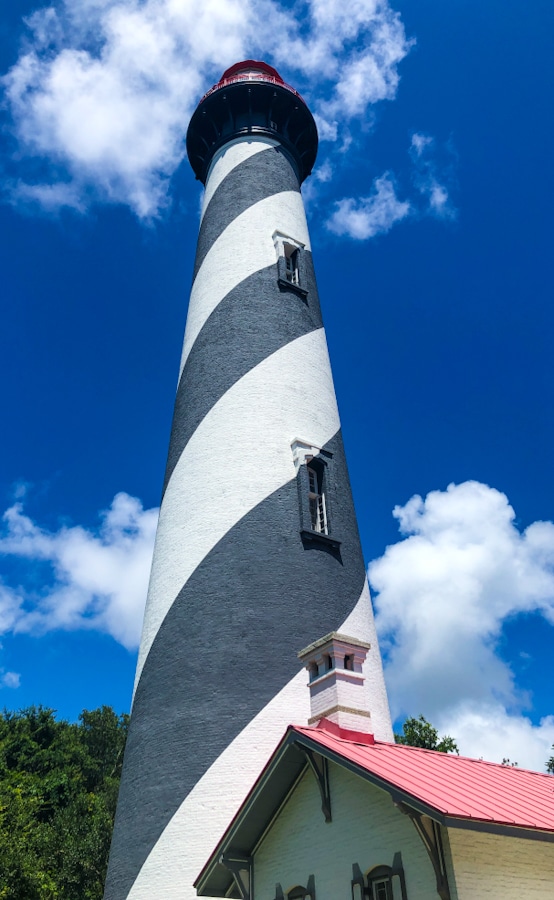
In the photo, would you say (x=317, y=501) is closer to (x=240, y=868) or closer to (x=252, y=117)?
(x=240, y=868)

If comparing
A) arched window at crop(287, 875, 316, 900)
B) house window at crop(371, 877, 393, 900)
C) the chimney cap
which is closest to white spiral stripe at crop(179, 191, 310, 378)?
the chimney cap

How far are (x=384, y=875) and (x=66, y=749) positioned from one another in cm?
3080

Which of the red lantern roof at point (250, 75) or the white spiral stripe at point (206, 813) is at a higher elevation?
the red lantern roof at point (250, 75)

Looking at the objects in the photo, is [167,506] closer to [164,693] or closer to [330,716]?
[164,693]

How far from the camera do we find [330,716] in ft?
26.7

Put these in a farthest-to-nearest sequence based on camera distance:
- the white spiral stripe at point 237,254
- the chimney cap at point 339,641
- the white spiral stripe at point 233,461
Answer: the white spiral stripe at point 237,254 → the white spiral stripe at point 233,461 → the chimney cap at point 339,641

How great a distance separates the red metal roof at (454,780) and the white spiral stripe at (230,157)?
44.0 feet

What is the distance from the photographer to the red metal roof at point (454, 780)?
19.4 feet

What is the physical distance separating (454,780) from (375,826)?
2.77 ft

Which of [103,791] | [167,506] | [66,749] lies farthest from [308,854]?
[66,749]

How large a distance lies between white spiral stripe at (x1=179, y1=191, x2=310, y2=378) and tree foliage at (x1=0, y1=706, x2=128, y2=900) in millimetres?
11207

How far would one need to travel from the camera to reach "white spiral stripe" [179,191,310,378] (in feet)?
49.9

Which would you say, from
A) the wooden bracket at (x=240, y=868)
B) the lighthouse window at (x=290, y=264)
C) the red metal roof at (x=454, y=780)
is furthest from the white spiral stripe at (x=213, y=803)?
the lighthouse window at (x=290, y=264)

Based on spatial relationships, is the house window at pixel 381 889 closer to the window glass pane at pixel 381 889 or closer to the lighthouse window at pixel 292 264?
the window glass pane at pixel 381 889
